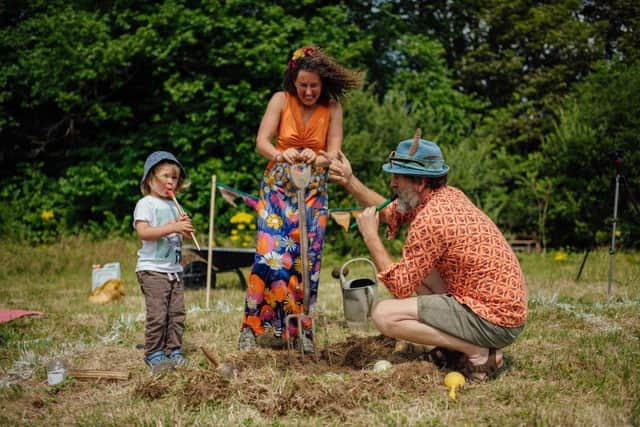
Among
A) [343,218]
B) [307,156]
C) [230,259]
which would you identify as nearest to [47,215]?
[230,259]

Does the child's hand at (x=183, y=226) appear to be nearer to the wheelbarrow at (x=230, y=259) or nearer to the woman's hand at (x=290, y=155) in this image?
the woman's hand at (x=290, y=155)

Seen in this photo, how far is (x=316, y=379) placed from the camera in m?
3.05

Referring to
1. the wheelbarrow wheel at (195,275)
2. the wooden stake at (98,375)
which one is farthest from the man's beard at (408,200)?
the wheelbarrow wheel at (195,275)

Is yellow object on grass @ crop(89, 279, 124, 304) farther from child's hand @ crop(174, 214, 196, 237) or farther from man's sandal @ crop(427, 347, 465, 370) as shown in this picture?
man's sandal @ crop(427, 347, 465, 370)

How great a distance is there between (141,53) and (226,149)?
7.27 feet

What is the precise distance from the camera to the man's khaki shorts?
301 centimetres

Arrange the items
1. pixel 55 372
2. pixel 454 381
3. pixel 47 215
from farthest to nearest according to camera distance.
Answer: pixel 47 215 → pixel 55 372 → pixel 454 381

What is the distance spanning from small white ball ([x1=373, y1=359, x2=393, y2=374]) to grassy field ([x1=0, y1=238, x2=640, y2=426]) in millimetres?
44

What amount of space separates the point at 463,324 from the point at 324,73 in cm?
188

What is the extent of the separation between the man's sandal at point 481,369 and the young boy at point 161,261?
1.67 metres

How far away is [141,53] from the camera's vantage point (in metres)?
10.1

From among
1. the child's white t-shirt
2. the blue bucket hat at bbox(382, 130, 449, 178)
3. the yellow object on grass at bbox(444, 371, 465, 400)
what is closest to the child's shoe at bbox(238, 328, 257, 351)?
the child's white t-shirt

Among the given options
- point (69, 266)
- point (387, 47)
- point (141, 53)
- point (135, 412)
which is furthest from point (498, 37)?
point (135, 412)

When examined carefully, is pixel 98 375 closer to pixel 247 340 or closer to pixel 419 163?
pixel 247 340
